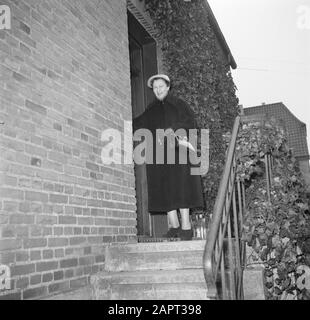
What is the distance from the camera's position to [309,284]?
147 inches

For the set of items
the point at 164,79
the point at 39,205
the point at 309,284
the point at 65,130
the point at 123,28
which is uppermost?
the point at 123,28

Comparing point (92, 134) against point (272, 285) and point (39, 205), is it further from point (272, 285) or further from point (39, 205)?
point (272, 285)

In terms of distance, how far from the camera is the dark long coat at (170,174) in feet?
13.9

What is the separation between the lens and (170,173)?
4.38 meters

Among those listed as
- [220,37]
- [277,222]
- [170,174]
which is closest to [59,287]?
[170,174]

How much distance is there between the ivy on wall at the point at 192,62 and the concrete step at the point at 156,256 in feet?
9.65

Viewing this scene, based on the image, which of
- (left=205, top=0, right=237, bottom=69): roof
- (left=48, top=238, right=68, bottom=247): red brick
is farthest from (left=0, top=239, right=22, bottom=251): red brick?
(left=205, top=0, right=237, bottom=69): roof

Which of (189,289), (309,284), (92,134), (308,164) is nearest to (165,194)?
(92,134)

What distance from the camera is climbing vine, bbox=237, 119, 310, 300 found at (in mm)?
3689

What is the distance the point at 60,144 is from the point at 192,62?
169 inches

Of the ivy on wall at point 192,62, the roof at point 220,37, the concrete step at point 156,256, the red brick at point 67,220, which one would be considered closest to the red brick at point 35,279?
the red brick at point 67,220

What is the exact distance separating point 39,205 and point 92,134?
1120 mm

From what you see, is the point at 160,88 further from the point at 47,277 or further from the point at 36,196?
the point at 47,277

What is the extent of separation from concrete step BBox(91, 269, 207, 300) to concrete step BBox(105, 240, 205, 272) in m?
0.12
